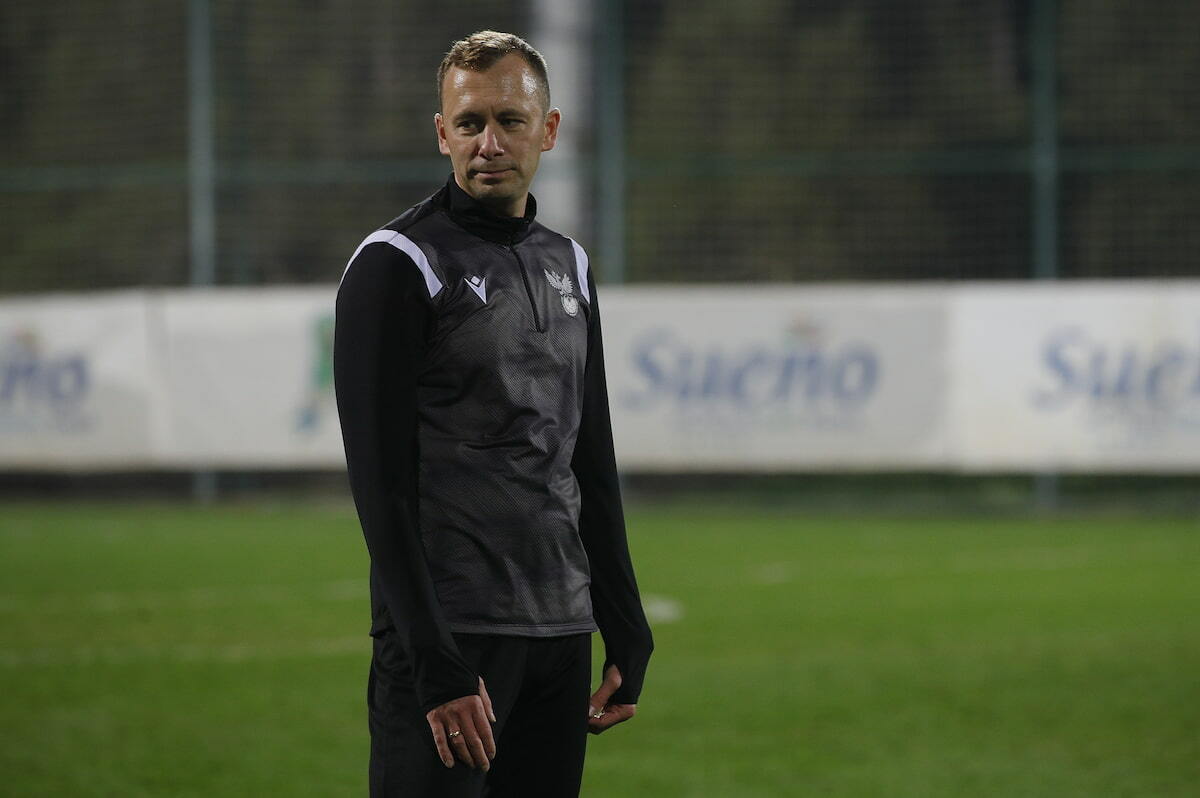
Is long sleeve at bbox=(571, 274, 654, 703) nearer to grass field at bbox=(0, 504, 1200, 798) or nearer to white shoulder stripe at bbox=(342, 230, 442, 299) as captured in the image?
white shoulder stripe at bbox=(342, 230, 442, 299)

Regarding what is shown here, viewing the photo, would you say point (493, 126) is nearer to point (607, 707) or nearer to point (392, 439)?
point (392, 439)

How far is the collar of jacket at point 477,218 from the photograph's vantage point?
2.79m

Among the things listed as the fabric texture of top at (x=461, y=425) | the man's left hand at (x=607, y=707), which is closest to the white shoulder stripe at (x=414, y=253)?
the fabric texture of top at (x=461, y=425)

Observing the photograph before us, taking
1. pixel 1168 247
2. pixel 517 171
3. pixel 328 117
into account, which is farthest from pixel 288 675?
pixel 328 117

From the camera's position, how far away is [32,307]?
16.2 meters

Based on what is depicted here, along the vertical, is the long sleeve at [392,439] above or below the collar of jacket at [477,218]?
below

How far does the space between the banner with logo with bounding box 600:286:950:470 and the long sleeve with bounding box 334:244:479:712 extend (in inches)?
470

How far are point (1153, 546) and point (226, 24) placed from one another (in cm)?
1272

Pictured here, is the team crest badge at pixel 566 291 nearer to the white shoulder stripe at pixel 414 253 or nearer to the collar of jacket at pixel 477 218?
the collar of jacket at pixel 477 218

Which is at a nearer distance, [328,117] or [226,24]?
[226,24]

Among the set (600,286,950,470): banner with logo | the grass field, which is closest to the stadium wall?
(600,286,950,470): banner with logo

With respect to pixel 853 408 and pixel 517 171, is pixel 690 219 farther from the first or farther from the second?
pixel 517 171

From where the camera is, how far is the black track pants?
271cm

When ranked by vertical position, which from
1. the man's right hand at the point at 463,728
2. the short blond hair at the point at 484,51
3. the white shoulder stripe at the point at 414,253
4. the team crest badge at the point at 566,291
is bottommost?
the man's right hand at the point at 463,728
